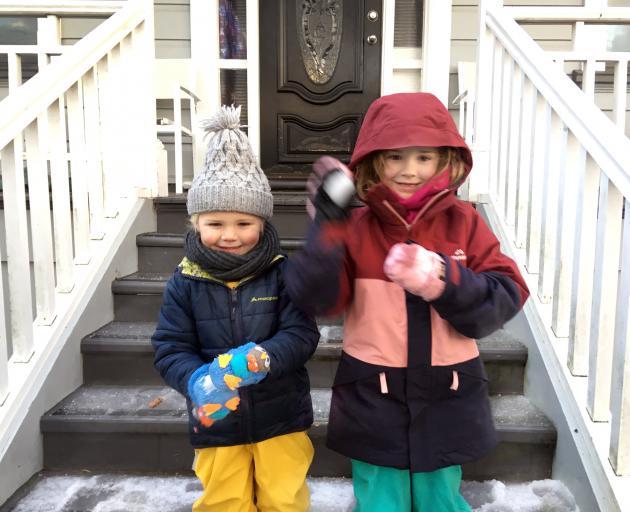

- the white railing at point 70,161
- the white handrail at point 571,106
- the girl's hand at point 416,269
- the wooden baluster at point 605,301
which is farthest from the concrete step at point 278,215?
the girl's hand at point 416,269

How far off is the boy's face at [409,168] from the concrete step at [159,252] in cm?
141

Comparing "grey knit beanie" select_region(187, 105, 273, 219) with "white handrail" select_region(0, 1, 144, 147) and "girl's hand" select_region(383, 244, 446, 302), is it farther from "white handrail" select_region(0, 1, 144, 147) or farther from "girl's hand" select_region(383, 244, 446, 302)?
"white handrail" select_region(0, 1, 144, 147)

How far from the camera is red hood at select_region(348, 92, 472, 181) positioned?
1.12 metres

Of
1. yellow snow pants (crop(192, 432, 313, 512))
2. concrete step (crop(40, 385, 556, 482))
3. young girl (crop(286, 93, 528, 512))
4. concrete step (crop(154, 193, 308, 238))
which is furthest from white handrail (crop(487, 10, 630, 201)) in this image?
concrete step (crop(154, 193, 308, 238))

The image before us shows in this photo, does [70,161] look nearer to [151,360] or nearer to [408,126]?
[151,360]

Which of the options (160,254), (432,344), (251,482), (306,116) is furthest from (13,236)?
(306,116)

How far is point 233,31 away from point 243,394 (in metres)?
3.01

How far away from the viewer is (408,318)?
46.2 inches

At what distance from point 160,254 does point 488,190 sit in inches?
65.9

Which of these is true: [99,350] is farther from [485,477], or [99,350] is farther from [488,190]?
[488,190]

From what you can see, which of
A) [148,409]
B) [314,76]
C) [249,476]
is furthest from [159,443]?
[314,76]

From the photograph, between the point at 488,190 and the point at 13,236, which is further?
the point at 488,190

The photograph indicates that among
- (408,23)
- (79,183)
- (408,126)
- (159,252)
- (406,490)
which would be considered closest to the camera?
(408,126)

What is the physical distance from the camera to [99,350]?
6.75 feet
